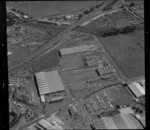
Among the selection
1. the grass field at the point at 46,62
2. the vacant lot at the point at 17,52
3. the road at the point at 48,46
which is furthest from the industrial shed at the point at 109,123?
the vacant lot at the point at 17,52

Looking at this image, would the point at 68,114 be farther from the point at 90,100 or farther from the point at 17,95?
the point at 17,95

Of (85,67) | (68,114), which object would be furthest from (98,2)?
(68,114)

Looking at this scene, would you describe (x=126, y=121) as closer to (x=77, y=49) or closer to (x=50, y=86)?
(x=50, y=86)
